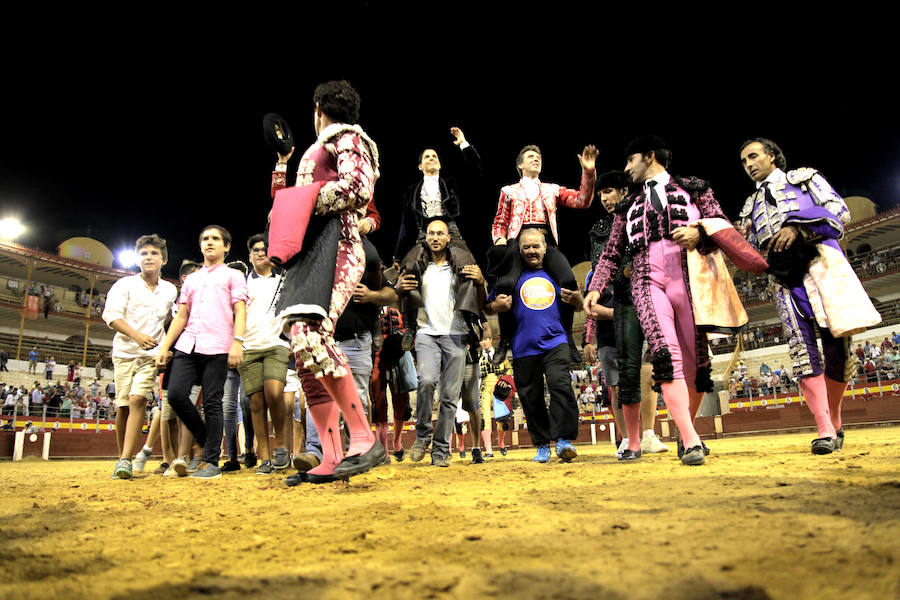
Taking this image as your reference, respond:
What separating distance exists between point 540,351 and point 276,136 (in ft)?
8.83

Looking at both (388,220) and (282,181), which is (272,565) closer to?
(282,181)

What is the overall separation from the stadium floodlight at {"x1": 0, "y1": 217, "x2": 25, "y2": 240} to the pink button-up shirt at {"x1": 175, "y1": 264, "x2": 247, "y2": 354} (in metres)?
37.7

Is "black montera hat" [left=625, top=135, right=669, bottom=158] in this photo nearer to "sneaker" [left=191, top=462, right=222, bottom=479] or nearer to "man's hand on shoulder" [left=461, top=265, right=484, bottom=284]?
"man's hand on shoulder" [left=461, top=265, right=484, bottom=284]

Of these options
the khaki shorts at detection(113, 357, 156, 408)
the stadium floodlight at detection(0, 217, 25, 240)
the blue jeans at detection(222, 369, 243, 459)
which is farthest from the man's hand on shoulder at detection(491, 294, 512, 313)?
the stadium floodlight at detection(0, 217, 25, 240)

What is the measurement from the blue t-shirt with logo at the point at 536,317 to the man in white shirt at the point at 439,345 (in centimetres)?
43

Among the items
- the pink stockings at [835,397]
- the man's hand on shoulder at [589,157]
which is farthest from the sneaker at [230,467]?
the pink stockings at [835,397]

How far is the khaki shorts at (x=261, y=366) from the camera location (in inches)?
205

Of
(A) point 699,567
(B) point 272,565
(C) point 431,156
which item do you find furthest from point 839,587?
(C) point 431,156

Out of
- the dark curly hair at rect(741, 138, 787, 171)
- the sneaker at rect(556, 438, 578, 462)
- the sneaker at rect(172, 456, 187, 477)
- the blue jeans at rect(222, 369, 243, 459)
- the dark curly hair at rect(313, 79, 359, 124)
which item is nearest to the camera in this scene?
the dark curly hair at rect(313, 79, 359, 124)

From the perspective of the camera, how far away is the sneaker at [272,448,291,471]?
5.19 m

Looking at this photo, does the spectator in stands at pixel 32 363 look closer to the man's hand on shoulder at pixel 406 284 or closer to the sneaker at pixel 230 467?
the sneaker at pixel 230 467

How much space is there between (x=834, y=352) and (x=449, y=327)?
9.89 ft

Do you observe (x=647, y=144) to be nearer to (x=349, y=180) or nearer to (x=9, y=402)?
(x=349, y=180)

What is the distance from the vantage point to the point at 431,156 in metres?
6.80
